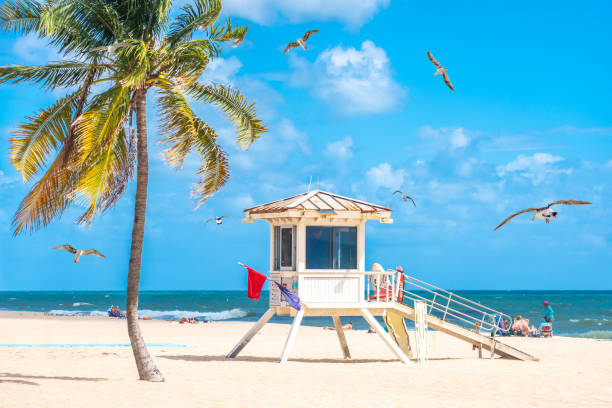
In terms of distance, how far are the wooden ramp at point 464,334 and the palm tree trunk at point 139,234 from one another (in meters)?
6.64

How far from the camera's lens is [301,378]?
16.6m

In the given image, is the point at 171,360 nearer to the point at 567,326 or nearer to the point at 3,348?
the point at 3,348

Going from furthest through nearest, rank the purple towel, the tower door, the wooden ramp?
1. the wooden ramp
2. the tower door
3. the purple towel

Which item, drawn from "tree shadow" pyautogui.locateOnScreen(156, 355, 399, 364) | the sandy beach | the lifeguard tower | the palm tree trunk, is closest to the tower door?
the lifeguard tower

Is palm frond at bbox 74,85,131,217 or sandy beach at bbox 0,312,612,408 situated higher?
palm frond at bbox 74,85,131,217

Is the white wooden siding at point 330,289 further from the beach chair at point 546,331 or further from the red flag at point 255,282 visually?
the beach chair at point 546,331

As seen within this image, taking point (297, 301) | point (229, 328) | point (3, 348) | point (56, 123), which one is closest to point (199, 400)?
point (297, 301)

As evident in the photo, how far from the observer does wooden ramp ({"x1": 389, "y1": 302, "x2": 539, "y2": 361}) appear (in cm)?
1967

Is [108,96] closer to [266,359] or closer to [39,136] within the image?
[39,136]

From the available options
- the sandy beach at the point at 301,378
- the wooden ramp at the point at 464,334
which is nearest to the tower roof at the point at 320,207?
the wooden ramp at the point at 464,334

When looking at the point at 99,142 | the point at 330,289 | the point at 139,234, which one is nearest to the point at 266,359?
the point at 330,289

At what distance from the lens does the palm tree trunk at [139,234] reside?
606 inches

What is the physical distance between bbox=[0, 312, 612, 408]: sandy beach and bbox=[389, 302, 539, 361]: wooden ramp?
1.43ft

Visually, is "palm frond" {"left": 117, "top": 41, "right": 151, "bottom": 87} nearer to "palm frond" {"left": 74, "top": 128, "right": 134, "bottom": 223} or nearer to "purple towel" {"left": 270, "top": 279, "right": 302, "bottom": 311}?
"palm frond" {"left": 74, "top": 128, "right": 134, "bottom": 223}
